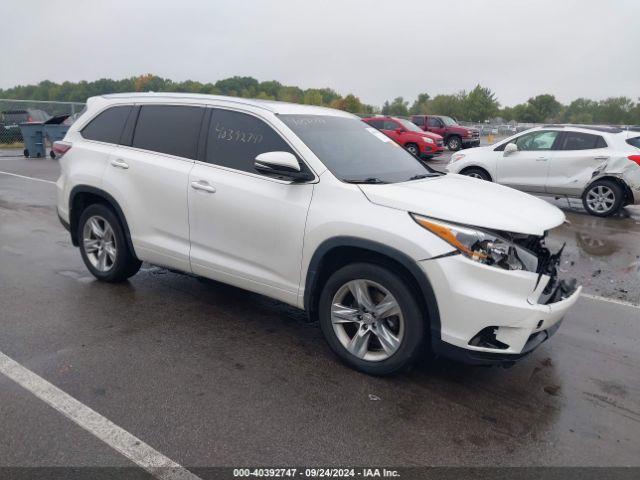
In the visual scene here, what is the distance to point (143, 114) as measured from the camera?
5113 mm

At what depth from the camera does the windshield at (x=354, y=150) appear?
406 cm

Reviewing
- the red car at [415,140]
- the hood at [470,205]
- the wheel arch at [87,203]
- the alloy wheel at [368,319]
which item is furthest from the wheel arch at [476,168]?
the red car at [415,140]

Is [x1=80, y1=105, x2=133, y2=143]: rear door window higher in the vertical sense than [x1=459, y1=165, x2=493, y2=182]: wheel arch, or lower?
higher

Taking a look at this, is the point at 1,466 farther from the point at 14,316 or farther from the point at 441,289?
the point at 441,289

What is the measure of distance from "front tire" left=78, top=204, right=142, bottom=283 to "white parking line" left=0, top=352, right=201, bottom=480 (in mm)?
1627

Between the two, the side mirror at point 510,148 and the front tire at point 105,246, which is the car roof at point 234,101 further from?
the side mirror at point 510,148

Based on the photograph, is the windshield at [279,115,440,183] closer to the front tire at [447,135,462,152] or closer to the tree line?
the front tire at [447,135,462,152]

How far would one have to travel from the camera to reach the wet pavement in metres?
2.95

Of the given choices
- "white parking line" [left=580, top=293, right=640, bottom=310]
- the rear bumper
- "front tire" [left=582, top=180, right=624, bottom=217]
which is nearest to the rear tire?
"front tire" [left=582, top=180, right=624, bottom=217]

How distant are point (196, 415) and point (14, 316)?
2.37m

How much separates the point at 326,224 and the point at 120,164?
92.3 inches

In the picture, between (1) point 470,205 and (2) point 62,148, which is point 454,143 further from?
(1) point 470,205

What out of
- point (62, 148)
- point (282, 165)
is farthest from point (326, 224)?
point (62, 148)

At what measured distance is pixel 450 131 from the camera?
27.3 m
